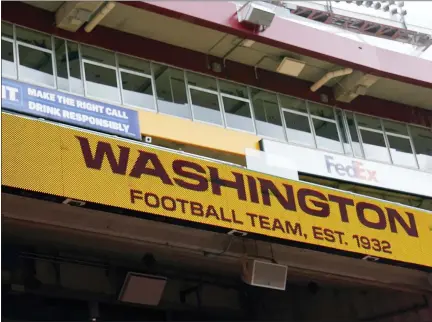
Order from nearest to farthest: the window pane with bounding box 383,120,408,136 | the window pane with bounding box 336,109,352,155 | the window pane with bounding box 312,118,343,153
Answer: the window pane with bounding box 312,118,343,153, the window pane with bounding box 336,109,352,155, the window pane with bounding box 383,120,408,136

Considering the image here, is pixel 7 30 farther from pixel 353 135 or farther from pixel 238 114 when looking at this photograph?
pixel 353 135

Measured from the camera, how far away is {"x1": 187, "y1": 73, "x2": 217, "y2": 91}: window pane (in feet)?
52.6

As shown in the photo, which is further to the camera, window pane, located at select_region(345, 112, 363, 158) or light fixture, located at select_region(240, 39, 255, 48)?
window pane, located at select_region(345, 112, 363, 158)

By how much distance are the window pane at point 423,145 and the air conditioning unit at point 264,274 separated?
622 cm

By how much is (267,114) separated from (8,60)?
6.15 meters

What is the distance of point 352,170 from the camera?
16.8 metres

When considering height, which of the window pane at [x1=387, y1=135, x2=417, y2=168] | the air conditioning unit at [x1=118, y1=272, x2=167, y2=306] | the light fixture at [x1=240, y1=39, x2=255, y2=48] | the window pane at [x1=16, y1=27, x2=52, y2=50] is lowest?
the air conditioning unit at [x1=118, y1=272, x2=167, y2=306]

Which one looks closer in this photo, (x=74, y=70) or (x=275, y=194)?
(x=275, y=194)

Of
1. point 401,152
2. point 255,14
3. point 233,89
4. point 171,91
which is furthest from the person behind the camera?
point 401,152

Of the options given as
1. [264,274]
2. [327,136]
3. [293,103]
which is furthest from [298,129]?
[264,274]

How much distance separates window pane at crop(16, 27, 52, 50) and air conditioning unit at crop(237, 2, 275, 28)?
13.4ft

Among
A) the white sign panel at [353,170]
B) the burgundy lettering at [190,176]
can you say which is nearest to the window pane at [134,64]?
the white sign panel at [353,170]

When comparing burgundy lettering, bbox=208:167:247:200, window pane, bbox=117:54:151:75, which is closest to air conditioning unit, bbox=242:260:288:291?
burgundy lettering, bbox=208:167:247:200

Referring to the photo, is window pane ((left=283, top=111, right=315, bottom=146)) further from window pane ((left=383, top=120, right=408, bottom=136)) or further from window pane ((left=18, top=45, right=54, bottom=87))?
window pane ((left=18, top=45, right=54, bottom=87))
